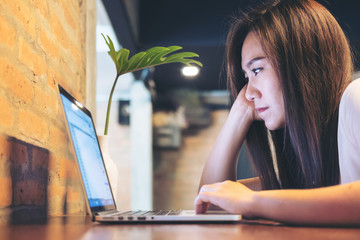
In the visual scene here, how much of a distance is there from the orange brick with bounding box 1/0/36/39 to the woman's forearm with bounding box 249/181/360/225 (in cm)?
80

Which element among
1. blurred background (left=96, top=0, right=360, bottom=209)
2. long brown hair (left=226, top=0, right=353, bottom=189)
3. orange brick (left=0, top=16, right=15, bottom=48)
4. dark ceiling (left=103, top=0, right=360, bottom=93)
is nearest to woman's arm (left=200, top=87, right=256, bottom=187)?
long brown hair (left=226, top=0, right=353, bottom=189)

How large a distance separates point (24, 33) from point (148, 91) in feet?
14.6

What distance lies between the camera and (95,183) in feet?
3.60

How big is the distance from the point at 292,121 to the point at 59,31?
90cm

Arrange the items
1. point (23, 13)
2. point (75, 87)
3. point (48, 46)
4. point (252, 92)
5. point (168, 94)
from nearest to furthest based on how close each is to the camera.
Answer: point (23, 13) < point (48, 46) < point (252, 92) < point (75, 87) < point (168, 94)

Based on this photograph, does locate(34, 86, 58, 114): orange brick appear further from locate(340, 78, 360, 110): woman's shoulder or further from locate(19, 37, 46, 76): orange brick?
locate(340, 78, 360, 110): woman's shoulder

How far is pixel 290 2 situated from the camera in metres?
1.36

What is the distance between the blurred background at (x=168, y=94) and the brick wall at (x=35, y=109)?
1.41 metres

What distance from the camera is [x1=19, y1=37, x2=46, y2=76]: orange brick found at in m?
1.08

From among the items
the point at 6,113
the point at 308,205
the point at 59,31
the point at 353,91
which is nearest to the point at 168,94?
the point at 59,31

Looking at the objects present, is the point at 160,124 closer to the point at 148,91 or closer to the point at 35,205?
the point at 148,91

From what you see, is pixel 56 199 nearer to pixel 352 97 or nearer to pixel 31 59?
pixel 31 59

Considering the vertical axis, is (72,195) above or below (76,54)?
below

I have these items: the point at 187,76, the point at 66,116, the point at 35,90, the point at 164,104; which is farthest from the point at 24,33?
the point at 164,104
